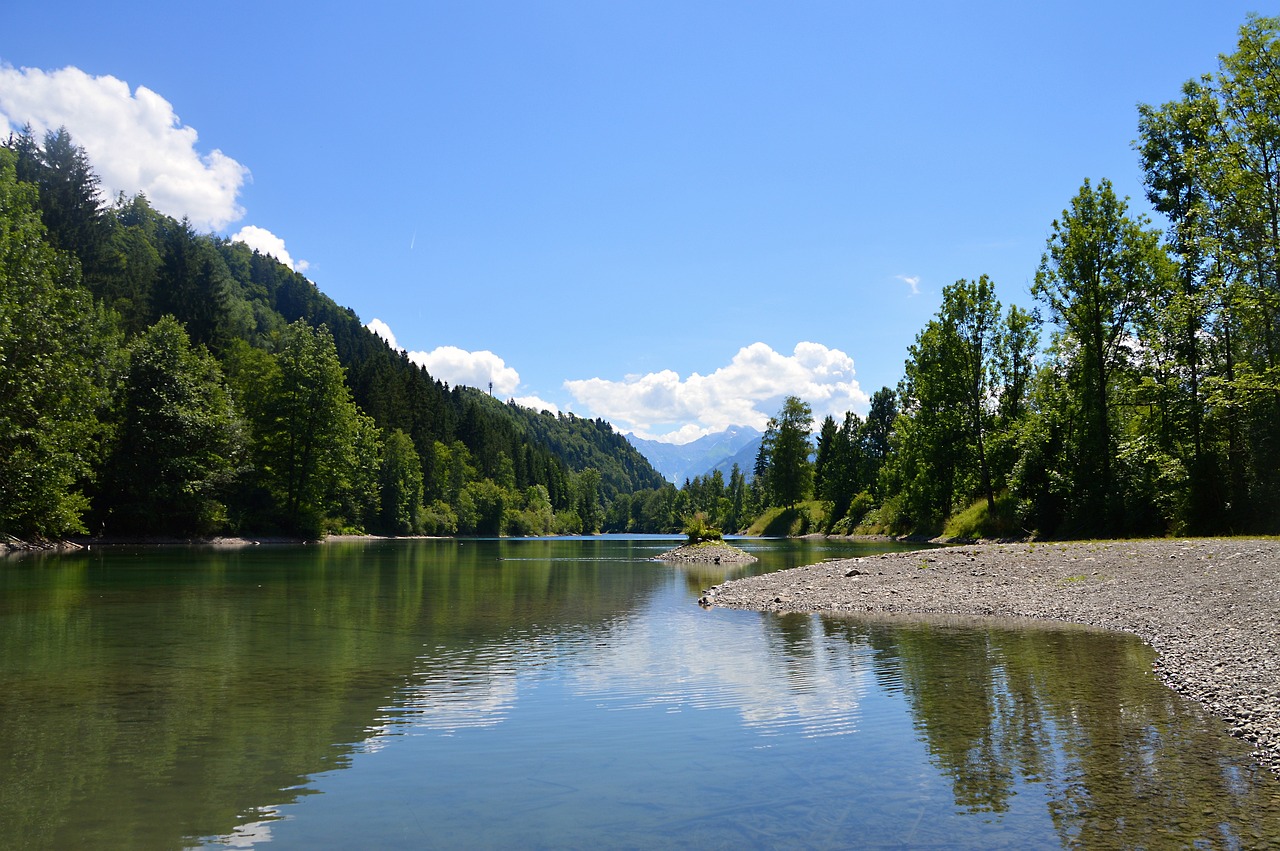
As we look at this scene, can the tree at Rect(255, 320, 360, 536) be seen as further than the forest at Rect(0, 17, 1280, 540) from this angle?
Yes

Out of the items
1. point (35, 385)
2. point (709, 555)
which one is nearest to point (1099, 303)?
point (709, 555)

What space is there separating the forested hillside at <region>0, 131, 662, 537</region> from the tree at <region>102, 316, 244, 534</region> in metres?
0.11

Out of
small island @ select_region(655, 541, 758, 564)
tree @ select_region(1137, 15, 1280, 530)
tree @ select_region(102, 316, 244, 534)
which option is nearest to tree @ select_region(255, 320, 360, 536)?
tree @ select_region(102, 316, 244, 534)

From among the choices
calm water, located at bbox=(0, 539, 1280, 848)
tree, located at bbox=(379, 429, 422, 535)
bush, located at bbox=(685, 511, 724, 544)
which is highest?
tree, located at bbox=(379, 429, 422, 535)

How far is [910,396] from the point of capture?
247ft

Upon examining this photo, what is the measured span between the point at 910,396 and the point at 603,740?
70151 mm

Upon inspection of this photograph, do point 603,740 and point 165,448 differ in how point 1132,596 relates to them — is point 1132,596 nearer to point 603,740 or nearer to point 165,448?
point 603,740

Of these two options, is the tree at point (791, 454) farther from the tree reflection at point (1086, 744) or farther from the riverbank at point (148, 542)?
the tree reflection at point (1086, 744)

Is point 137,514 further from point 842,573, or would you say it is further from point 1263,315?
point 1263,315

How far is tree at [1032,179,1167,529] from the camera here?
43.7 metres

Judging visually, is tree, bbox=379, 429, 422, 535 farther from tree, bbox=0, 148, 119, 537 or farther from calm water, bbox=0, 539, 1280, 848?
calm water, bbox=0, 539, 1280, 848

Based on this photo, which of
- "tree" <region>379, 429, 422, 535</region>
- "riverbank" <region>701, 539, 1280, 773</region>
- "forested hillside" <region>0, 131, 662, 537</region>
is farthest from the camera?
"tree" <region>379, 429, 422, 535</region>

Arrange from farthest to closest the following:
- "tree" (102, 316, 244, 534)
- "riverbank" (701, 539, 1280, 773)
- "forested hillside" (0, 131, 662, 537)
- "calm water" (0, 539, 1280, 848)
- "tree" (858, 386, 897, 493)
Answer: "tree" (858, 386, 897, 493) → "tree" (102, 316, 244, 534) → "forested hillside" (0, 131, 662, 537) → "riverbank" (701, 539, 1280, 773) → "calm water" (0, 539, 1280, 848)

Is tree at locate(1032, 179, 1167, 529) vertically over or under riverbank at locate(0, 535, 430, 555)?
over
